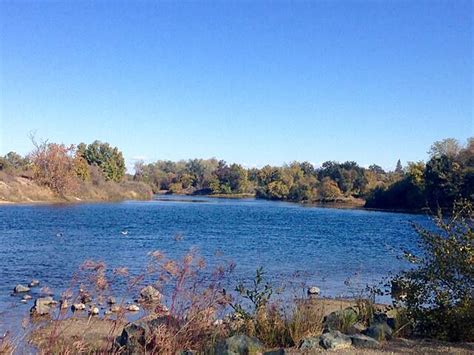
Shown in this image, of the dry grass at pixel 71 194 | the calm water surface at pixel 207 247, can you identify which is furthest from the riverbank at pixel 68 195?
the calm water surface at pixel 207 247

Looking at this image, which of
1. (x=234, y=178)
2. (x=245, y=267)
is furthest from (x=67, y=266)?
(x=234, y=178)

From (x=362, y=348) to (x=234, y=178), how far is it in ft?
442

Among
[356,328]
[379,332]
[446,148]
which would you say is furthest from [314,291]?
[446,148]

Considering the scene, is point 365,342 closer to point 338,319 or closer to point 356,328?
point 356,328

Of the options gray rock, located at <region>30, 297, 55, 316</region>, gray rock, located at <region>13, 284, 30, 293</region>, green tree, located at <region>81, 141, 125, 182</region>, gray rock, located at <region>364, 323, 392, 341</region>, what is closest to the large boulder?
gray rock, located at <region>364, 323, 392, 341</region>

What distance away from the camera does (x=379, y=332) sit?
9312 mm

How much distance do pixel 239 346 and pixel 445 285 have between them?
4.24m

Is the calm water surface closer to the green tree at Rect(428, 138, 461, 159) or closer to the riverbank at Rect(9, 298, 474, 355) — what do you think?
the riverbank at Rect(9, 298, 474, 355)

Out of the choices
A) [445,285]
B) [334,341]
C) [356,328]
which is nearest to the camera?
[334,341]

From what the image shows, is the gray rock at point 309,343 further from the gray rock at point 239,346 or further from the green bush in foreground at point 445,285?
the green bush in foreground at point 445,285

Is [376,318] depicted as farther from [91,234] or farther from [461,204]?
[91,234]

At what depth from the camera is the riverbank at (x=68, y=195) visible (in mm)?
75806

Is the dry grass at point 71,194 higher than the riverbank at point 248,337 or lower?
higher

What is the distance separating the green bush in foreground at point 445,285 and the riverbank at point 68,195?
71.0 m
